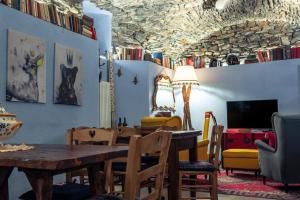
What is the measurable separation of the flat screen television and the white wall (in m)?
0.15

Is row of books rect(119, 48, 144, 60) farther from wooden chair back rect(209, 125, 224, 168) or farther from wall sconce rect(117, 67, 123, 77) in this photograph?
wooden chair back rect(209, 125, 224, 168)

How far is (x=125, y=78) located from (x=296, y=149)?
3.50 metres

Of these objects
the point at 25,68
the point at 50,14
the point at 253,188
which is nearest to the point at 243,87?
the point at 253,188

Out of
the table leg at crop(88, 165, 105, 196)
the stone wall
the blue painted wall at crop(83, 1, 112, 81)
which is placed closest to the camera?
the table leg at crop(88, 165, 105, 196)

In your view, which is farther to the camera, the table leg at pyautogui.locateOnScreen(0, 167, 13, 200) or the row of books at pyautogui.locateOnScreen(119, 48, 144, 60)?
the row of books at pyautogui.locateOnScreen(119, 48, 144, 60)

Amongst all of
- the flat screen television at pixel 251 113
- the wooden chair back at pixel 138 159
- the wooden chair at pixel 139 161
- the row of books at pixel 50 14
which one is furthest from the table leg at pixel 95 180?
the flat screen television at pixel 251 113

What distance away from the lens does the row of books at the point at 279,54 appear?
659cm

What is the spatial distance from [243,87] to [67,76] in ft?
13.8

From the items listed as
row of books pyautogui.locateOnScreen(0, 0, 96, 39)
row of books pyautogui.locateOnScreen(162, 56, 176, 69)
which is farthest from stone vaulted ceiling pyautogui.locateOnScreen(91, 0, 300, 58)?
row of books pyautogui.locateOnScreen(0, 0, 96, 39)

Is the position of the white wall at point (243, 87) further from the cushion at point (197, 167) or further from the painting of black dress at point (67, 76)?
the cushion at point (197, 167)

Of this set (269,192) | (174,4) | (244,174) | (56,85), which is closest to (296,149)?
→ (269,192)

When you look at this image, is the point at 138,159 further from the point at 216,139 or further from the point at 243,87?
the point at 243,87

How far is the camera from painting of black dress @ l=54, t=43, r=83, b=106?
3.88m

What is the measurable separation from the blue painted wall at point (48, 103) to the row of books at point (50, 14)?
0.22 feet
